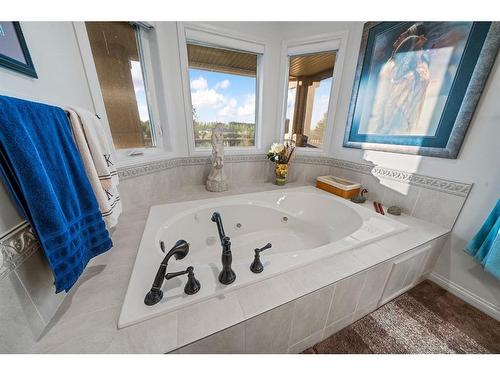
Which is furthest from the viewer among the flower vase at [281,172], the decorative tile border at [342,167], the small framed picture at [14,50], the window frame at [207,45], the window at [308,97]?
the flower vase at [281,172]

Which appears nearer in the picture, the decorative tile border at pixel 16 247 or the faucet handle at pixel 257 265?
the decorative tile border at pixel 16 247

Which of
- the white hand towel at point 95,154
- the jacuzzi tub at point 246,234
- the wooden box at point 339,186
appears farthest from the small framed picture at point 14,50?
the wooden box at point 339,186

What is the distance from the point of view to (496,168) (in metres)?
1.02

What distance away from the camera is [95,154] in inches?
30.2

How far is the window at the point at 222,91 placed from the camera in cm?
172

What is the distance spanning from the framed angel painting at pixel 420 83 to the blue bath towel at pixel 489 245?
45cm

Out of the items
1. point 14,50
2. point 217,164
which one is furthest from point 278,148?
point 14,50

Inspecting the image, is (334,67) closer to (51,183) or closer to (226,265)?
(226,265)

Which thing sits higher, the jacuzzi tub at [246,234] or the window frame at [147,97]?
the window frame at [147,97]

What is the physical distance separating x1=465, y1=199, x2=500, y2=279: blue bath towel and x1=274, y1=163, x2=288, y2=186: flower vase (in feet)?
4.81

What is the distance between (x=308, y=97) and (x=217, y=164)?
136 cm

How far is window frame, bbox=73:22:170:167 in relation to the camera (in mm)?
1046

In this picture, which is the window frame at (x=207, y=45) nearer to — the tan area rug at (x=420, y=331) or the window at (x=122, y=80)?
A: the window at (x=122, y=80)
